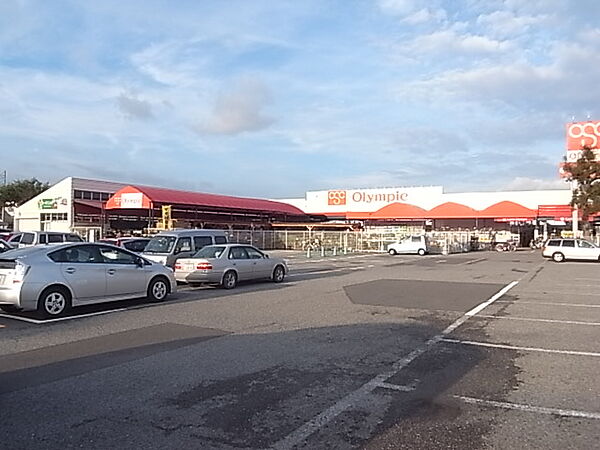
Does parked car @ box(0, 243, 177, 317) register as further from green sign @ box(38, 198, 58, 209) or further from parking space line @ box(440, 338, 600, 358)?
green sign @ box(38, 198, 58, 209)

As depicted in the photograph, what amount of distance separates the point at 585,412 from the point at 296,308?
793 cm

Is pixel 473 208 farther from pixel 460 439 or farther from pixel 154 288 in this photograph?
pixel 460 439

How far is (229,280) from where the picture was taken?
17922 mm

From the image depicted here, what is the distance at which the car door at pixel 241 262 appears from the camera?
18.3m

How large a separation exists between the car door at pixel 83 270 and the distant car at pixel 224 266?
15.7ft

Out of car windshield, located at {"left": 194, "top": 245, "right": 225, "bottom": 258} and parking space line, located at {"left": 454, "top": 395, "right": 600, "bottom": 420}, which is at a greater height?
car windshield, located at {"left": 194, "top": 245, "right": 225, "bottom": 258}

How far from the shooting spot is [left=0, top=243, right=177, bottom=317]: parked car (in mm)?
11492

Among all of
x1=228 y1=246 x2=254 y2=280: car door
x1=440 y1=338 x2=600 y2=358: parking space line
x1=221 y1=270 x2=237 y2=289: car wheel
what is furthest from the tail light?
x1=440 y1=338 x2=600 y2=358: parking space line

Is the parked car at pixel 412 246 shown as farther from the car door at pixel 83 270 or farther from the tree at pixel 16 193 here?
the tree at pixel 16 193

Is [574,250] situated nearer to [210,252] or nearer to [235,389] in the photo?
[210,252]

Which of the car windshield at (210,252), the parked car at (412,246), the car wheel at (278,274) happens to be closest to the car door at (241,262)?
the car windshield at (210,252)

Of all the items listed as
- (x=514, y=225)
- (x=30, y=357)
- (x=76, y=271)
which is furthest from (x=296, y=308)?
(x=514, y=225)

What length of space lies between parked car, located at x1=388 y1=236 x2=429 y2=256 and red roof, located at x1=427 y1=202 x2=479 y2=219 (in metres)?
21.5

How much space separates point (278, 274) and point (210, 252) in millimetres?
3018
